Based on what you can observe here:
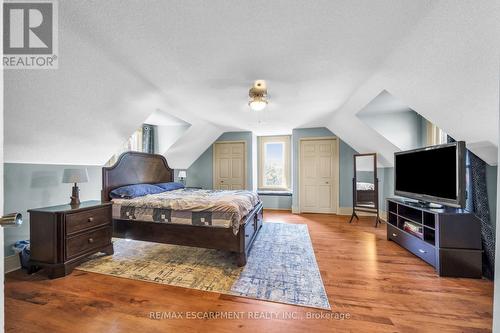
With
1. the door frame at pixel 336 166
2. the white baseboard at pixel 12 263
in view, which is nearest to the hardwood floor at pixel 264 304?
the white baseboard at pixel 12 263

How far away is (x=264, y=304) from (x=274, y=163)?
4618 millimetres

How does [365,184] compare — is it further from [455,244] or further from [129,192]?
[129,192]

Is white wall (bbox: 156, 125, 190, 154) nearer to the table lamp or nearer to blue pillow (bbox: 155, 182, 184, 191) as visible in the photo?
blue pillow (bbox: 155, 182, 184, 191)

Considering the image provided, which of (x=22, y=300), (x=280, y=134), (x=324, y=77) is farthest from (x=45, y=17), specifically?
(x=280, y=134)

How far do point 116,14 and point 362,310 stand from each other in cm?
299

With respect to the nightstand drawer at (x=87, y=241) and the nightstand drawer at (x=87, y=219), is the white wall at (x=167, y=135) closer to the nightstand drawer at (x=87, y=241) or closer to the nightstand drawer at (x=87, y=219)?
the nightstand drawer at (x=87, y=219)

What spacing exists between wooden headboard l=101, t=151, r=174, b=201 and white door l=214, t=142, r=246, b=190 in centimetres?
159

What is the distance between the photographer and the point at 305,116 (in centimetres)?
412

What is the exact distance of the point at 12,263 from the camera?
224 cm

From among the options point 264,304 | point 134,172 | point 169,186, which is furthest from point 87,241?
point 264,304

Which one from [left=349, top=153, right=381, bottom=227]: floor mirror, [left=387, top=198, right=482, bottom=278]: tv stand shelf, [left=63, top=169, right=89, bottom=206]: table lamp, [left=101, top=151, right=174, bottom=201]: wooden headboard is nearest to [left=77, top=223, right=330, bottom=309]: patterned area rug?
[left=63, top=169, right=89, bottom=206]: table lamp

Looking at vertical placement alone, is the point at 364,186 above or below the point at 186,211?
above

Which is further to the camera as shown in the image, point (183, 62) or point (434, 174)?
point (434, 174)

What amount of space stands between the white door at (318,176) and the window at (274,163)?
71cm
